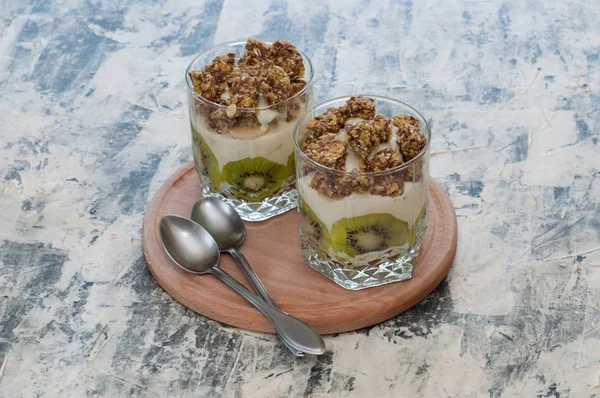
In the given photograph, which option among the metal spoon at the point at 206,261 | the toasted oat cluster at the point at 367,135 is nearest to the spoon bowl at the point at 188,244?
the metal spoon at the point at 206,261

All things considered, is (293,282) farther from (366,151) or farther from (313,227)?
(366,151)

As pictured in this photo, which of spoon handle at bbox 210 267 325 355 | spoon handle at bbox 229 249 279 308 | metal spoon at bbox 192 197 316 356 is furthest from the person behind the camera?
metal spoon at bbox 192 197 316 356

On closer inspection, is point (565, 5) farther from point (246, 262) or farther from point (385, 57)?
point (246, 262)

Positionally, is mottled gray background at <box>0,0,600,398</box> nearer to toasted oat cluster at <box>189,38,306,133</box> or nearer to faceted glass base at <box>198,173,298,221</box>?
faceted glass base at <box>198,173,298,221</box>

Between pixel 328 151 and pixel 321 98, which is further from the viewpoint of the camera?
pixel 321 98

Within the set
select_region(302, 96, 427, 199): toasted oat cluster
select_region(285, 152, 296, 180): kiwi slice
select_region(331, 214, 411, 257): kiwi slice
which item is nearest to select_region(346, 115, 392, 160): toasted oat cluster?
select_region(302, 96, 427, 199): toasted oat cluster

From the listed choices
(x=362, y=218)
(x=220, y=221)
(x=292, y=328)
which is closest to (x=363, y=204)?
(x=362, y=218)
